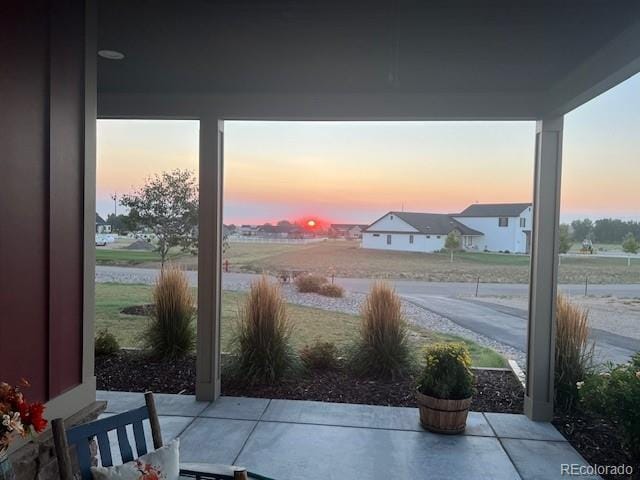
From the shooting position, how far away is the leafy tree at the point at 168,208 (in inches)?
220

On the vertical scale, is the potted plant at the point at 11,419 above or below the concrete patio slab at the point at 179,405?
above

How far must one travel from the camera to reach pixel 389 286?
488 cm

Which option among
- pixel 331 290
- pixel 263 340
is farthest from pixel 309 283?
pixel 263 340

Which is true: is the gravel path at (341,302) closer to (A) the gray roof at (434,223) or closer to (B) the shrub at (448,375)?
(A) the gray roof at (434,223)

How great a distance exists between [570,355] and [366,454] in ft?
6.94

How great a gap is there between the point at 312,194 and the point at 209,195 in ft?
5.47

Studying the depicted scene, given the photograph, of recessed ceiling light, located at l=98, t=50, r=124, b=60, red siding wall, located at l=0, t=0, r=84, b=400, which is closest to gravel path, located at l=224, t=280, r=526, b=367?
recessed ceiling light, located at l=98, t=50, r=124, b=60

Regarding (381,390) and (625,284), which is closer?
(625,284)

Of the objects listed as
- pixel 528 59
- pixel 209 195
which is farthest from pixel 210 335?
pixel 528 59

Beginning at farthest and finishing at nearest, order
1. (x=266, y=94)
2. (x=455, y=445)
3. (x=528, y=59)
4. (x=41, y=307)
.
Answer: (x=266, y=94) < (x=455, y=445) < (x=528, y=59) < (x=41, y=307)

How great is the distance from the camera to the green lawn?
4.90 meters

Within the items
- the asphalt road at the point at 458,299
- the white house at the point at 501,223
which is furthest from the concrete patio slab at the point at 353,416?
the white house at the point at 501,223

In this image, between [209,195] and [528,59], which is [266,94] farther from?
[528,59]

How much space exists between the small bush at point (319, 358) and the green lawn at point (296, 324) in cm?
12
